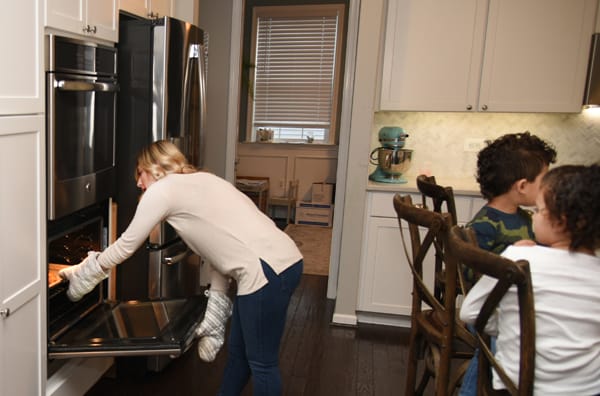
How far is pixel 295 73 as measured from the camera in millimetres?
6211

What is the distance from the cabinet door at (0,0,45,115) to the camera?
4.76 feet

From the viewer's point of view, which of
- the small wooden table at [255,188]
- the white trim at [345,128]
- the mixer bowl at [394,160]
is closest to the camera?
the mixer bowl at [394,160]

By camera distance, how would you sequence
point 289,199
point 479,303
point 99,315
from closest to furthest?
point 479,303 → point 99,315 → point 289,199

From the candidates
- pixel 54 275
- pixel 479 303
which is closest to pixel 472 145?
pixel 479 303

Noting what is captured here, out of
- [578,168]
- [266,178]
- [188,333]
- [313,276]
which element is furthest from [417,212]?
[266,178]

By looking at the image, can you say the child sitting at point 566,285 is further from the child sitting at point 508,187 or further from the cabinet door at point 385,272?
the cabinet door at point 385,272

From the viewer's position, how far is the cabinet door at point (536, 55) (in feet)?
10.2

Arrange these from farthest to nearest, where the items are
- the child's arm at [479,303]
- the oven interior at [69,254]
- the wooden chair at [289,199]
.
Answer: the wooden chair at [289,199] < the oven interior at [69,254] < the child's arm at [479,303]

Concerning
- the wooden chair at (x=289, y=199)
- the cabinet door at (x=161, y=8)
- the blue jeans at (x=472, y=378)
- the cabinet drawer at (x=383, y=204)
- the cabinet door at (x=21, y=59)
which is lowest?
the wooden chair at (x=289, y=199)

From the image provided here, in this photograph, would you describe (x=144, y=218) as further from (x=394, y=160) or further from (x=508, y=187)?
(x=394, y=160)

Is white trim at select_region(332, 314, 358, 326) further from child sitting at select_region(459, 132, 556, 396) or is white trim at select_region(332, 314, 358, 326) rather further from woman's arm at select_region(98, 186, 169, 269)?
woman's arm at select_region(98, 186, 169, 269)

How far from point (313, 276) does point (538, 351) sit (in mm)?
3181

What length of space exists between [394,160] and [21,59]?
231cm

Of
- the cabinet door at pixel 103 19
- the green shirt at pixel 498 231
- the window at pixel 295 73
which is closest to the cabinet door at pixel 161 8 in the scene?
the cabinet door at pixel 103 19
